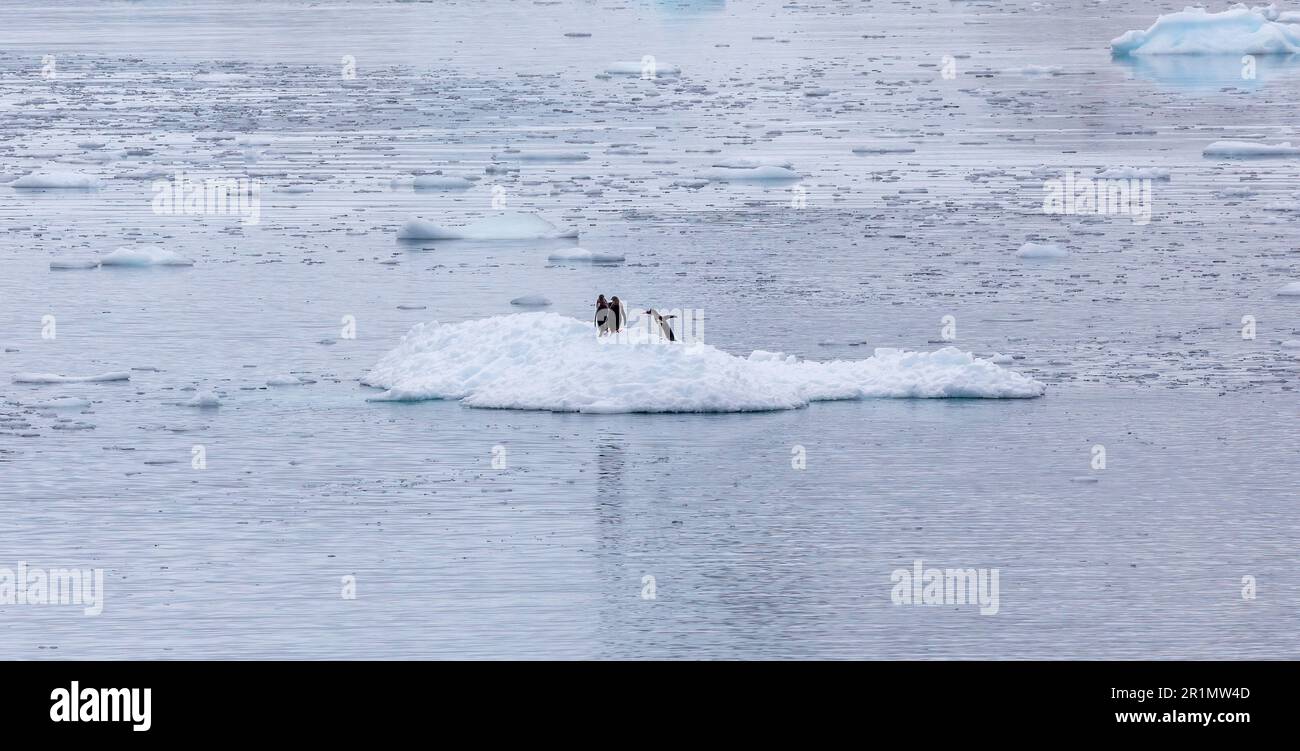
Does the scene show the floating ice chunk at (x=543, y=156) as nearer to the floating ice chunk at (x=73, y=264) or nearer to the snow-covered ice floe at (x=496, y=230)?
the snow-covered ice floe at (x=496, y=230)

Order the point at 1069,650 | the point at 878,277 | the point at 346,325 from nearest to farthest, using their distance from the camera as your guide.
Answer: the point at 1069,650, the point at 346,325, the point at 878,277

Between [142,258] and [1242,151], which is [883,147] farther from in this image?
[142,258]

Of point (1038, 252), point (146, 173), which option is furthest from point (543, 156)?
point (1038, 252)

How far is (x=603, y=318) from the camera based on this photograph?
16.6 m

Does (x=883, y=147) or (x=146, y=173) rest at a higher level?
(x=883, y=147)

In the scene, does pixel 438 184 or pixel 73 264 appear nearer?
pixel 73 264

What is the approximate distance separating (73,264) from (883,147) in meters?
14.1

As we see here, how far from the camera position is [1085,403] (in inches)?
661

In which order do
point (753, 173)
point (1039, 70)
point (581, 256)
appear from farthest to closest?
point (1039, 70)
point (753, 173)
point (581, 256)

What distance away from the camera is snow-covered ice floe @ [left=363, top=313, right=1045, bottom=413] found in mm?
16438

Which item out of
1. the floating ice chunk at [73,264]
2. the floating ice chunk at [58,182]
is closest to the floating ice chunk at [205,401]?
the floating ice chunk at [73,264]

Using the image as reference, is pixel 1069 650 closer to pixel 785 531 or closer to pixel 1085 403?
pixel 785 531

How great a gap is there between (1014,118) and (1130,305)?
18530 millimetres
